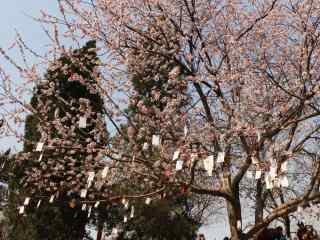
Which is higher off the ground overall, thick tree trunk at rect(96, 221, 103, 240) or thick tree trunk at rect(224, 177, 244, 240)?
thick tree trunk at rect(96, 221, 103, 240)

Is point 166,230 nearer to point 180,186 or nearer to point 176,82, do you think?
point 176,82

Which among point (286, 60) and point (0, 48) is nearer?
point (0, 48)

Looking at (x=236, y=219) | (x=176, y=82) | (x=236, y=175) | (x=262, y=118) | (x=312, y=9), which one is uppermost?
(x=312, y=9)

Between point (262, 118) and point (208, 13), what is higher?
point (208, 13)

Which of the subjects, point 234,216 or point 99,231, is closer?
point 234,216

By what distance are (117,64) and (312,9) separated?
381 cm

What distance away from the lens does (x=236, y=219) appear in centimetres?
→ 720

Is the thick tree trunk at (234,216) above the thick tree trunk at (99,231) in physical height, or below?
below

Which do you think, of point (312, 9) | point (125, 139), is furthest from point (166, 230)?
point (312, 9)

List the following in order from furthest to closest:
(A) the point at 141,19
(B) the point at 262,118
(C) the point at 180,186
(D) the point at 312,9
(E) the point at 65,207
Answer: (E) the point at 65,207 → (A) the point at 141,19 → (B) the point at 262,118 → (D) the point at 312,9 → (C) the point at 180,186

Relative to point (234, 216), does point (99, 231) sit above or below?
above

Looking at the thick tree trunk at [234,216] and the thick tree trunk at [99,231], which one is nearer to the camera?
the thick tree trunk at [234,216]

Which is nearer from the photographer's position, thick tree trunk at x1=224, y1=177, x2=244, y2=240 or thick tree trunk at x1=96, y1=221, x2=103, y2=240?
thick tree trunk at x1=224, y1=177, x2=244, y2=240

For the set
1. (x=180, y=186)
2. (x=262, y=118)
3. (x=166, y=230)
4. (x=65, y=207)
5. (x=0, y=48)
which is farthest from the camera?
(x=166, y=230)
